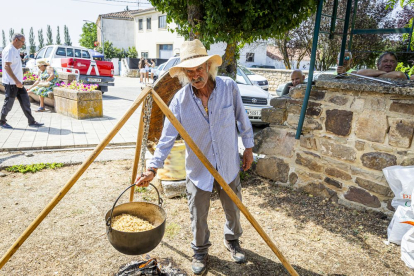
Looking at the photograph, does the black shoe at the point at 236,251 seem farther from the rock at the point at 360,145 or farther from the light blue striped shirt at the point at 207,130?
the rock at the point at 360,145

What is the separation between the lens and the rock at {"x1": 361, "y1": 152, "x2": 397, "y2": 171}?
3.28 meters

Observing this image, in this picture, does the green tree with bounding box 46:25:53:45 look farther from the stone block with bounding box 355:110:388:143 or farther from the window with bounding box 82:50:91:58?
the stone block with bounding box 355:110:388:143

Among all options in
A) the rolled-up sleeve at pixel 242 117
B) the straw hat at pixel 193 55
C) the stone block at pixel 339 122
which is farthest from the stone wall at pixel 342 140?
the straw hat at pixel 193 55

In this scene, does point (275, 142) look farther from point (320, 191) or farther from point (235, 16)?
point (235, 16)

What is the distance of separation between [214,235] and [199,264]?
0.58m

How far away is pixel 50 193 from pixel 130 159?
1.58 meters

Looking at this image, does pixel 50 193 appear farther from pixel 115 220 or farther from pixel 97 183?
pixel 115 220

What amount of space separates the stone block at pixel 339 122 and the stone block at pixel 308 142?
242 millimetres

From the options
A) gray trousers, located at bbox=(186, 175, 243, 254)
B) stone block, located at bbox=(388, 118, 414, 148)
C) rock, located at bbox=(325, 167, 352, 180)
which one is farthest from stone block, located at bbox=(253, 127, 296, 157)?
gray trousers, located at bbox=(186, 175, 243, 254)

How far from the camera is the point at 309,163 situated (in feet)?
12.9

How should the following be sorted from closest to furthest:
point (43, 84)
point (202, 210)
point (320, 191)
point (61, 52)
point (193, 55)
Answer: point (193, 55), point (202, 210), point (320, 191), point (43, 84), point (61, 52)

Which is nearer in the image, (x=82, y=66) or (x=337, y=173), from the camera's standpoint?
(x=337, y=173)

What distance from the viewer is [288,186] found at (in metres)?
4.23

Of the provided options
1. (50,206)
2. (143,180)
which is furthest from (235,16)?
(50,206)
